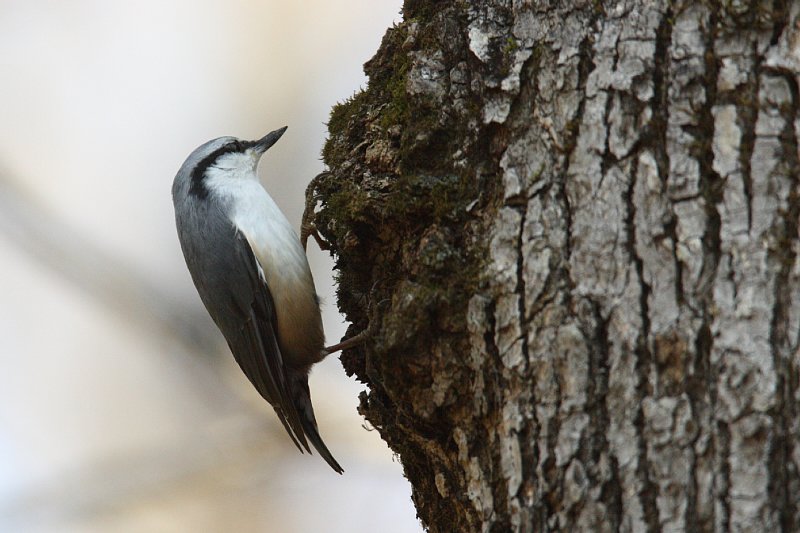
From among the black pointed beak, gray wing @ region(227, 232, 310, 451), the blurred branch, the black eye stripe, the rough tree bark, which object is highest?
the black pointed beak

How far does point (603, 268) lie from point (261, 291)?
1653 millimetres

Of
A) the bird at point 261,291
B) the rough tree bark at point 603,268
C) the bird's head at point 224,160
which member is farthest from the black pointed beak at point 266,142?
the rough tree bark at point 603,268

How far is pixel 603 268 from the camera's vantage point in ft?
4.92

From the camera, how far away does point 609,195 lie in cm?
152

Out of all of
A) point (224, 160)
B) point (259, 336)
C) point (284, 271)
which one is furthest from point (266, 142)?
point (259, 336)

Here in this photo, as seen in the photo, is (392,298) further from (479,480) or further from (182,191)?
(182,191)

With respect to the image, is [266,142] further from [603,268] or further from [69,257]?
[603,268]

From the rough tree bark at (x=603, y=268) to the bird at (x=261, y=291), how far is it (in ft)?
3.19

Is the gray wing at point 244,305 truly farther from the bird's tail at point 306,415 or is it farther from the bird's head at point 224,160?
the bird's head at point 224,160

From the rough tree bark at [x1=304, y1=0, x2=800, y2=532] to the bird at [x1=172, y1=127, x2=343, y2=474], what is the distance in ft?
3.19

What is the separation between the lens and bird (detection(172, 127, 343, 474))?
9.39 ft

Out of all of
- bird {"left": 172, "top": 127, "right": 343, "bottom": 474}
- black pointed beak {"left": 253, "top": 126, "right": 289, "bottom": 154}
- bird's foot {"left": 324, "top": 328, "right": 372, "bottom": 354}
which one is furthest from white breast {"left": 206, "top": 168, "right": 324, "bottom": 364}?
bird's foot {"left": 324, "top": 328, "right": 372, "bottom": 354}

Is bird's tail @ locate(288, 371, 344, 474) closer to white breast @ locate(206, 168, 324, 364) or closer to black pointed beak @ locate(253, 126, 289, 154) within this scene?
white breast @ locate(206, 168, 324, 364)

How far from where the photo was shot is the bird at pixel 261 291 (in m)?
2.86
